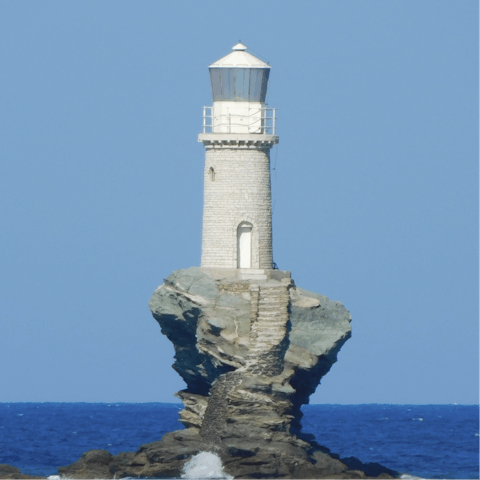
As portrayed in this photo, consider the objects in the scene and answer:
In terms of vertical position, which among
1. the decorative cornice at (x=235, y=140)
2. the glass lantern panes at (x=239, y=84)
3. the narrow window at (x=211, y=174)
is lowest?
the narrow window at (x=211, y=174)

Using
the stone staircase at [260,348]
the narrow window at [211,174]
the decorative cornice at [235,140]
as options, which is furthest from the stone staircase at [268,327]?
the decorative cornice at [235,140]

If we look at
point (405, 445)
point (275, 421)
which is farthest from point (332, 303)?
point (405, 445)

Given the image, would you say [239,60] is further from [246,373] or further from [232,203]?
[246,373]

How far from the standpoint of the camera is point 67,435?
88.6m

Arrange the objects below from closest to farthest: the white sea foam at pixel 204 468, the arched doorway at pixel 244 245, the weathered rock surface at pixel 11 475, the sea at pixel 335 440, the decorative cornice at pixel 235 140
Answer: the white sea foam at pixel 204 468 < the weathered rock surface at pixel 11 475 < the decorative cornice at pixel 235 140 < the arched doorway at pixel 244 245 < the sea at pixel 335 440

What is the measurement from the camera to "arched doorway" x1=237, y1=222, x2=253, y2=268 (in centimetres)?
5559

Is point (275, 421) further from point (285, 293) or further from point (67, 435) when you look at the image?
point (67, 435)

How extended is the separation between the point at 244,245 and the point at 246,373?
6197 millimetres

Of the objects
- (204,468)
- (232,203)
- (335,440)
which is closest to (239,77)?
(232,203)

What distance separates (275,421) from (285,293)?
514 centimetres

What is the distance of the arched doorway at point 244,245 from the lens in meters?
55.6

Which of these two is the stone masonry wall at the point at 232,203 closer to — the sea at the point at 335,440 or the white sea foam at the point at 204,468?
the white sea foam at the point at 204,468

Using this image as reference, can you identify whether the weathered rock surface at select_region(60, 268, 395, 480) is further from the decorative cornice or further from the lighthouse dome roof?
the lighthouse dome roof

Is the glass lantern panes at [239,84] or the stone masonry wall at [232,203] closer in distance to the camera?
the stone masonry wall at [232,203]
